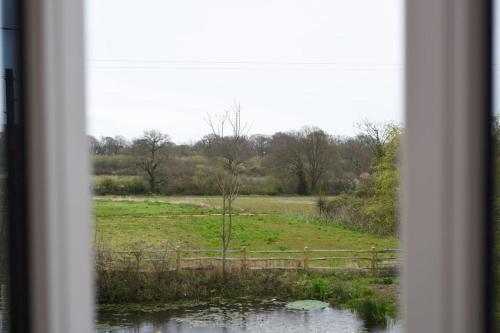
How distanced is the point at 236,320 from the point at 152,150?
6.30 feet

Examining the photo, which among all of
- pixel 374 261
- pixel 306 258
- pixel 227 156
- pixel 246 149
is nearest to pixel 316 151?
pixel 246 149

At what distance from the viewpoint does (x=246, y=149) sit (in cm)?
525

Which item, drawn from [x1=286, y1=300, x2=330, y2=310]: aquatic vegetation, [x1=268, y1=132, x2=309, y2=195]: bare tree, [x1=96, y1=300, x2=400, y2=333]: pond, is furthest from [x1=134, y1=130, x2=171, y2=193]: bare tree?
[x1=286, y1=300, x2=330, y2=310]: aquatic vegetation

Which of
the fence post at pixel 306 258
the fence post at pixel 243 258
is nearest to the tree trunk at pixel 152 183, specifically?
the fence post at pixel 243 258

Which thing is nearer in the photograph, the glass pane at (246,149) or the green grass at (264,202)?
the glass pane at (246,149)

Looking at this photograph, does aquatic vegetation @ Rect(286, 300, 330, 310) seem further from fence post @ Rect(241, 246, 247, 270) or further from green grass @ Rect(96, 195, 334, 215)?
green grass @ Rect(96, 195, 334, 215)

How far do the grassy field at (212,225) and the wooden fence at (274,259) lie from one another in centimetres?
7

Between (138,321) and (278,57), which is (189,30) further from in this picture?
(138,321)

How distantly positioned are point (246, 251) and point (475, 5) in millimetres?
4921

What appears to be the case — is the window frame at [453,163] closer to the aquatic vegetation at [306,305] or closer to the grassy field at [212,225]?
the aquatic vegetation at [306,305]

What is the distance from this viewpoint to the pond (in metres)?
4.47

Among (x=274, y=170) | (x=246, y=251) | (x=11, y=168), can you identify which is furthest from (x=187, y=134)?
(x=11, y=168)

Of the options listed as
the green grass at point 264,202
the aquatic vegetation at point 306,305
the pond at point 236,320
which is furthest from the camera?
the green grass at point 264,202

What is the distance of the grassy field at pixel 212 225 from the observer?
5.15m
